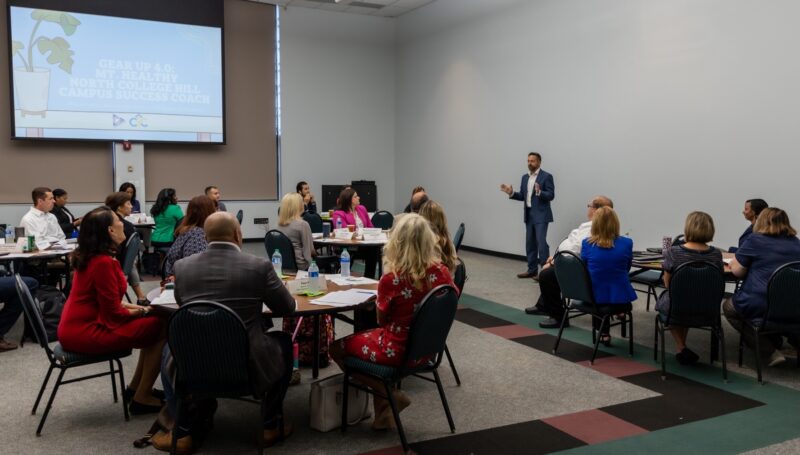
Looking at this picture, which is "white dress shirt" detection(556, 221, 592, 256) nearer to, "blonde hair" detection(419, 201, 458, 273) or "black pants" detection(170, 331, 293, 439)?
"blonde hair" detection(419, 201, 458, 273)

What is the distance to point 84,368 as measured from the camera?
458cm

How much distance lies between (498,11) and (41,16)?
23.3 ft

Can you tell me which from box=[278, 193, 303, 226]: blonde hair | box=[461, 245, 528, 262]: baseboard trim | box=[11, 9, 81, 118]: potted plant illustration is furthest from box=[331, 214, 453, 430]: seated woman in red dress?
box=[11, 9, 81, 118]: potted plant illustration

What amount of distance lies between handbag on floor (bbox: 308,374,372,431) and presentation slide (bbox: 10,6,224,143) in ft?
28.4

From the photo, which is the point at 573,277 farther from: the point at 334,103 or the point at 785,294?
the point at 334,103

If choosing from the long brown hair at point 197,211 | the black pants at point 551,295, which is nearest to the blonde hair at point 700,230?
the black pants at point 551,295

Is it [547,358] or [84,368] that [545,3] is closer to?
[547,358]

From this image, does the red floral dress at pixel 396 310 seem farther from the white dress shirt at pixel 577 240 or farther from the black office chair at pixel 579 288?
the white dress shirt at pixel 577 240

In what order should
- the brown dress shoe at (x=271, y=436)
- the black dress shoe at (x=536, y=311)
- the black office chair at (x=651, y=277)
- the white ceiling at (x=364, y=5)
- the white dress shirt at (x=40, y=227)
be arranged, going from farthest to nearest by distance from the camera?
the white ceiling at (x=364, y=5)
the black dress shoe at (x=536, y=311)
the white dress shirt at (x=40, y=227)
the black office chair at (x=651, y=277)
the brown dress shoe at (x=271, y=436)

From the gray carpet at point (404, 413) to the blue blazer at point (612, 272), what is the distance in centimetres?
58

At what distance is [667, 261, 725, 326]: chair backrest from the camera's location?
423cm

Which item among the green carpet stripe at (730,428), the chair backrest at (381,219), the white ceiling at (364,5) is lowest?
the green carpet stripe at (730,428)

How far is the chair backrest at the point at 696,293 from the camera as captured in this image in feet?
13.9

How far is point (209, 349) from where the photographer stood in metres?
2.79
